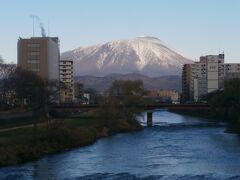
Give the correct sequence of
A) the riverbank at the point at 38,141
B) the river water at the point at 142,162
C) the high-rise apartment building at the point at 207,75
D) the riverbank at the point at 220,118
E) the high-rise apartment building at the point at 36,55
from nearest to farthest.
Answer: the river water at the point at 142,162 → the riverbank at the point at 38,141 → the riverbank at the point at 220,118 → the high-rise apartment building at the point at 36,55 → the high-rise apartment building at the point at 207,75

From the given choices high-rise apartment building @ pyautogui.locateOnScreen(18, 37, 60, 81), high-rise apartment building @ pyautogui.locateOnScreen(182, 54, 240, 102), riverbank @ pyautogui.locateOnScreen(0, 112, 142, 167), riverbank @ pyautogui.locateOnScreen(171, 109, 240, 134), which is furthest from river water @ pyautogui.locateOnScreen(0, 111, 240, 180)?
high-rise apartment building @ pyautogui.locateOnScreen(182, 54, 240, 102)

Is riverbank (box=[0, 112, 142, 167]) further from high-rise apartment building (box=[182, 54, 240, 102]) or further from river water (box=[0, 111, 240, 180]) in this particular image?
high-rise apartment building (box=[182, 54, 240, 102])

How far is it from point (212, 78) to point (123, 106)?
86726 mm

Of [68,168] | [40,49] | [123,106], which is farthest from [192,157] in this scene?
[40,49]

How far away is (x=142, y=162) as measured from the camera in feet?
102

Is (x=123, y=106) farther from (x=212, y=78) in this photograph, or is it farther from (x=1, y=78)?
(x=212, y=78)

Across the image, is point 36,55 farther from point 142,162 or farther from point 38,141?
point 142,162

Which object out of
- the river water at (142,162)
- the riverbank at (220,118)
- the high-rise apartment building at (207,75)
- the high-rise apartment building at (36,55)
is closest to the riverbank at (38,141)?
the river water at (142,162)

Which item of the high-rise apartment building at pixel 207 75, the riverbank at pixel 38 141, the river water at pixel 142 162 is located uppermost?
the high-rise apartment building at pixel 207 75

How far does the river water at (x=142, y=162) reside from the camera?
2639 cm

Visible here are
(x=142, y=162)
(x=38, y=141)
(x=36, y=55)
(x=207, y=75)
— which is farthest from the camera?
(x=207, y=75)

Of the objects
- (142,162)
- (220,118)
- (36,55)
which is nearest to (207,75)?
(36,55)

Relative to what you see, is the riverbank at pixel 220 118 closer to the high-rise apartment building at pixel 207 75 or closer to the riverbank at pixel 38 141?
the riverbank at pixel 38 141

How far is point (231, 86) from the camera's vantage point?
6350cm
